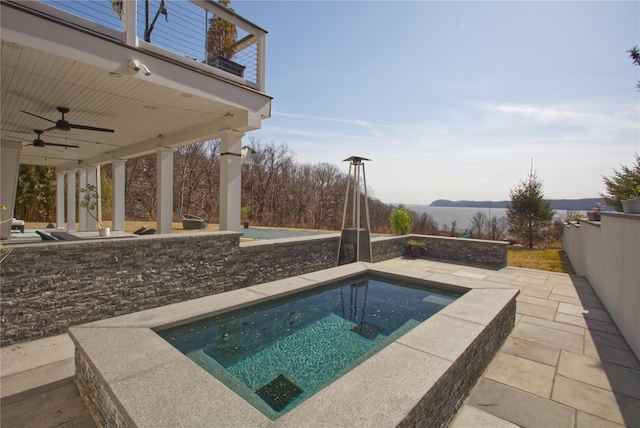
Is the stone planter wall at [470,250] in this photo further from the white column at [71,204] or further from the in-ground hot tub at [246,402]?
the white column at [71,204]

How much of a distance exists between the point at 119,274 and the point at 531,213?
50.5ft

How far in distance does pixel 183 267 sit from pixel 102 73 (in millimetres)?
2937

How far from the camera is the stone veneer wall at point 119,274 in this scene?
3445 millimetres

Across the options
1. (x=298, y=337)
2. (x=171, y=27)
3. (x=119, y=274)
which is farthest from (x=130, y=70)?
(x=298, y=337)

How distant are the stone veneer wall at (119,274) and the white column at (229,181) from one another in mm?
461

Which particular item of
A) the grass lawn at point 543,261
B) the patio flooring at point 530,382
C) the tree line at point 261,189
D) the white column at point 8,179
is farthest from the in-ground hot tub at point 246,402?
the tree line at point 261,189

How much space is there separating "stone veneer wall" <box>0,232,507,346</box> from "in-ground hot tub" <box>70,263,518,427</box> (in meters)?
1.49

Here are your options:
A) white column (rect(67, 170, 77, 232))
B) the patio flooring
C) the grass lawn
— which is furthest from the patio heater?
white column (rect(67, 170, 77, 232))

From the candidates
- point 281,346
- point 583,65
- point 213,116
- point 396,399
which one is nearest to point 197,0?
point 213,116

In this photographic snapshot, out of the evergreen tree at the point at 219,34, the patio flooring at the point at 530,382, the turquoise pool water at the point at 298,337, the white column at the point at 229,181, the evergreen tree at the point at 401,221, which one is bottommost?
the patio flooring at the point at 530,382

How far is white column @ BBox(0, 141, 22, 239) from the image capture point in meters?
6.42

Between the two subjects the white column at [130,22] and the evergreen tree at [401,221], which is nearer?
the white column at [130,22]

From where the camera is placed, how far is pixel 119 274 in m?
4.18

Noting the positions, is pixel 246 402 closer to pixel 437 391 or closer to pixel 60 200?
pixel 437 391
